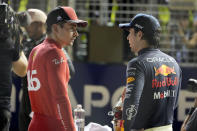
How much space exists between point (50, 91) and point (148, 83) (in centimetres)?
84

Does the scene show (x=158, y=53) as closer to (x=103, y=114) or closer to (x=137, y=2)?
(x=103, y=114)

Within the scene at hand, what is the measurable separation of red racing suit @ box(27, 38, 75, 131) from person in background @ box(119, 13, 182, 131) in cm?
52

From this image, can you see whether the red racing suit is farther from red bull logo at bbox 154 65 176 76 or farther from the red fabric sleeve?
red bull logo at bbox 154 65 176 76

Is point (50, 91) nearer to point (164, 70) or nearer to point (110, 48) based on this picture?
point (164, 70)

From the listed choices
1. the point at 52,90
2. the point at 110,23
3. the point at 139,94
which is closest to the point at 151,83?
the point at 139,94

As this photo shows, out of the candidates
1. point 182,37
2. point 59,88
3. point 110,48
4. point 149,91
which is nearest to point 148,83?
point 149,91

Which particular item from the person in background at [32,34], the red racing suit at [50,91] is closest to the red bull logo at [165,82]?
the red racing suit at [50,91]

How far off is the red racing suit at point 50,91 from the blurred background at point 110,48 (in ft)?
15.2

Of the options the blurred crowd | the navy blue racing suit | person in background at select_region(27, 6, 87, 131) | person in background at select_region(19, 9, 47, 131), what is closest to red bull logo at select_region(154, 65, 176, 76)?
the navy blue racing suit

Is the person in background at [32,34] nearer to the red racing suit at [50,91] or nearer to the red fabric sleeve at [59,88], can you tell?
the red racing suit at [50,91]

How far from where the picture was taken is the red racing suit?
391 cm

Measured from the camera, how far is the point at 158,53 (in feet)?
14.1

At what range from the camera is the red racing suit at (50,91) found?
154 inches

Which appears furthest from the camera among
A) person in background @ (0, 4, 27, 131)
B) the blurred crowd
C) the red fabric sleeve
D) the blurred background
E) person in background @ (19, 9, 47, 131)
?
the blurred crowd
